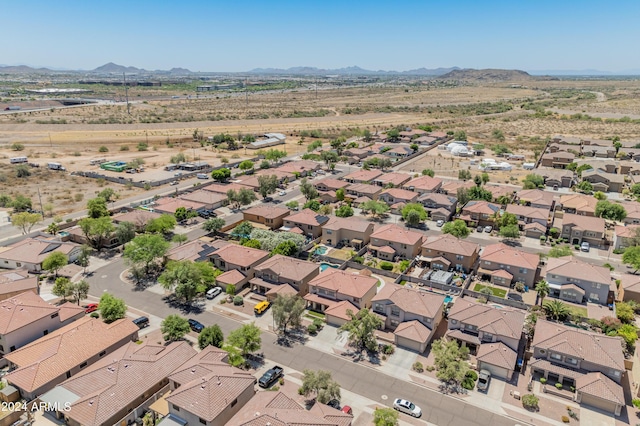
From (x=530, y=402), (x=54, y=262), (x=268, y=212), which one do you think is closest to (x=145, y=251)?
(x=54, y=262)

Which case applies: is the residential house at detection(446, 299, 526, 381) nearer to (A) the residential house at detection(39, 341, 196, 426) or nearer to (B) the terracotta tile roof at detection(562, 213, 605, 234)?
(A) the residential house at detection(39, 341, 196, 426)

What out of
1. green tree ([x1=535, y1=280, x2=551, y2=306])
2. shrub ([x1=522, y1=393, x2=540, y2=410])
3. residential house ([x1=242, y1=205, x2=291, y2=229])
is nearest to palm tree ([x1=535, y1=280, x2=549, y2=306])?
green tree ([x1=535, y1=280, x2=551, y2=306])

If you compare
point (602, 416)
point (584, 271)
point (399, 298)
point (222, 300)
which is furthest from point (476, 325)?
point (222, 300)

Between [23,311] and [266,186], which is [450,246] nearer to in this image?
[266,186]

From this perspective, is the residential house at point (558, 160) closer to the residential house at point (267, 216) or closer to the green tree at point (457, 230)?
the green tree at point (457, 230)

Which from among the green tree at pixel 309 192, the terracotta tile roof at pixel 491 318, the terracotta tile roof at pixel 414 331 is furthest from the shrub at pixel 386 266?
the green tree at pixel 309 192

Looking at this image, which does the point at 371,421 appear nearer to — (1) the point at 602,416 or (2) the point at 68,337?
(1) the point at 602,416
